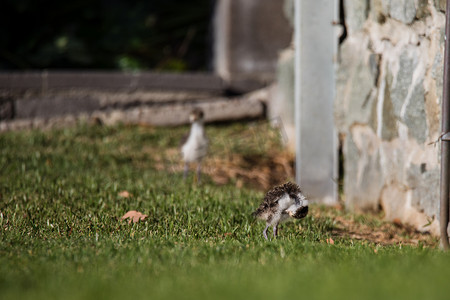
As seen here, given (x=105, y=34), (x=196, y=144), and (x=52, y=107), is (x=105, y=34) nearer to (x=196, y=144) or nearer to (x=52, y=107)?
A: (x=52, y=107)

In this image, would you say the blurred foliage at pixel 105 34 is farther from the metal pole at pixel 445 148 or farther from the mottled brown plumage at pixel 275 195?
the metal pole at pixel 445 148

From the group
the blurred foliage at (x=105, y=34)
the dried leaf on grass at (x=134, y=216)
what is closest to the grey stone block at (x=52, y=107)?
the blurred foliage at (x=105, y=34)

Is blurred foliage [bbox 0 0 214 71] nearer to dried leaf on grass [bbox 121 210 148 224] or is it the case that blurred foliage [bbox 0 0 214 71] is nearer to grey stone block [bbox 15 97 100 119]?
grey stone block [bbox 15 97 100 119]

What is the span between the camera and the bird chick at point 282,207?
4.07 meters

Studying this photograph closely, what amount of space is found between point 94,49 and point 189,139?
5015 millimetres

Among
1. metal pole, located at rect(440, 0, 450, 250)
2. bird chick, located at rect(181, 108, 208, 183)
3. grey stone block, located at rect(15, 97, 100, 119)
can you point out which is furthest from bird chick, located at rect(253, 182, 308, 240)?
grey stone block, located at rect(15, 97, 100, 119)

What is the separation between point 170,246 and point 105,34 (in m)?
8.13

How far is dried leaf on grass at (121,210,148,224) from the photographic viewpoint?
174 inches

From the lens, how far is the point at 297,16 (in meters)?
6.24

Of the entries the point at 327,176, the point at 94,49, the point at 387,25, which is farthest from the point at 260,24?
the point at 387,25

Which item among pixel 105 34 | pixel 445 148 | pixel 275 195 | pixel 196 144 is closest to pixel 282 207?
pixel 275 195

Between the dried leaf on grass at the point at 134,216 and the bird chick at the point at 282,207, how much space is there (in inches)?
32.5

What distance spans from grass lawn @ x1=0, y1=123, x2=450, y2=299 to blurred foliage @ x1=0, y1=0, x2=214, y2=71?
365 cm

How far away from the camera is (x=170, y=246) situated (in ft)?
11.8
